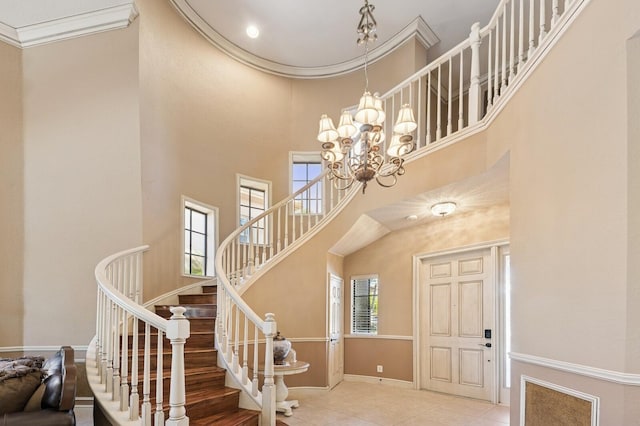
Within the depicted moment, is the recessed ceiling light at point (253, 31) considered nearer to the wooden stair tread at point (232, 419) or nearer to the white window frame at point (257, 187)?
the white window frame at point (257, 187)

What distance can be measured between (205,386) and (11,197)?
3488 mm

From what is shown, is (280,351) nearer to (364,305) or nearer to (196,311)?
(196,311)

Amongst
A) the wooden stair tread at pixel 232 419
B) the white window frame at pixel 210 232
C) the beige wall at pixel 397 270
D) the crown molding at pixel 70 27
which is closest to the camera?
the wooden stair tread at pixel 232 419

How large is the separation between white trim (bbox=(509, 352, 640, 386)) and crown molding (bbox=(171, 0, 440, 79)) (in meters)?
5.57

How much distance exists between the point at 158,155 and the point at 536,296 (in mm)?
4658

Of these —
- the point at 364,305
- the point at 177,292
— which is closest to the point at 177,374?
the point at 177,292

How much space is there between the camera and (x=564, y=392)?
234cm

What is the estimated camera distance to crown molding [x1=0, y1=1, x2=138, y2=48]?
490cm

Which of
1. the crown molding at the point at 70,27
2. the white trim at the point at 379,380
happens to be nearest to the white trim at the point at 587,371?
the white trim at the point at 379,380

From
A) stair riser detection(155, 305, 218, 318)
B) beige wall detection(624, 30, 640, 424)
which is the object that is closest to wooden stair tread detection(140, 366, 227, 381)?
stair riser detection(155, 305, 218, 318)

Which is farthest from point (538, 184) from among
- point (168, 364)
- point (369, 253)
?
point (369, 253)

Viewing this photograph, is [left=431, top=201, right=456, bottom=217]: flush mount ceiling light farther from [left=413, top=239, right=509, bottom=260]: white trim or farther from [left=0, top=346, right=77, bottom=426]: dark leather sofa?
[left=0, top=346, right=77, bottom=426]: dark leather sofa

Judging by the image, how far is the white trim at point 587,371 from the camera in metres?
1.87

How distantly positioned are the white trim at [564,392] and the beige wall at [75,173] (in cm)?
433
